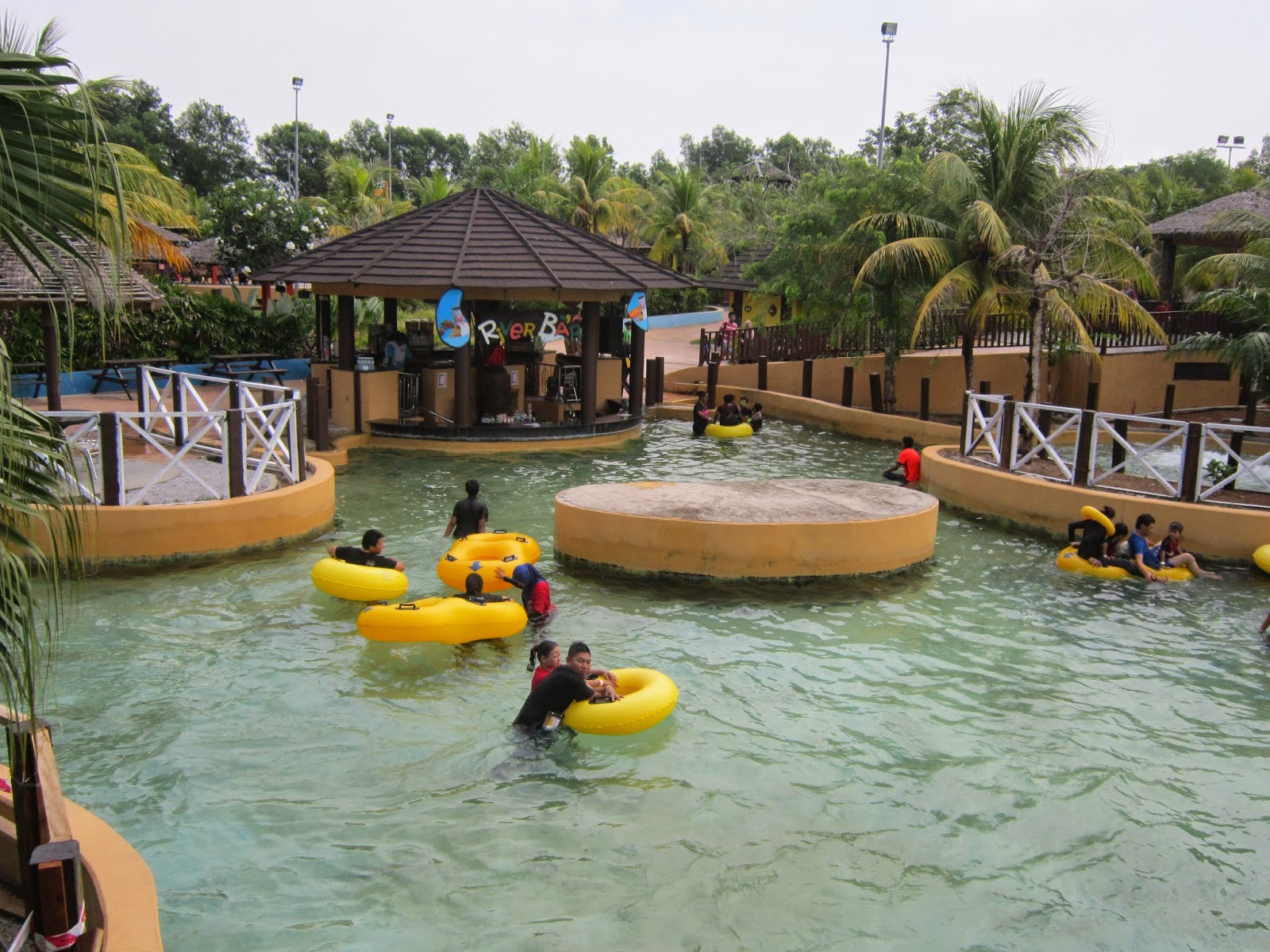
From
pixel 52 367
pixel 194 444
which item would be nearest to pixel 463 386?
pixel 194 444

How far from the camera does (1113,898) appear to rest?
7527 millimetres

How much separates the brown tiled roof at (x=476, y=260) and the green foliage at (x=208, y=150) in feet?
202

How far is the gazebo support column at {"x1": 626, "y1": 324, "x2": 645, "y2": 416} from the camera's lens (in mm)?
26203

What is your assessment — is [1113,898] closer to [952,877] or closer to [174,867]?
[952,877]

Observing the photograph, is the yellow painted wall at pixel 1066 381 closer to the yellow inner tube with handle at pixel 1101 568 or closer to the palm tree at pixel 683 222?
the yellow inner tube with handle at pixel 1101 568

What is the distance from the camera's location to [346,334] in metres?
23.6

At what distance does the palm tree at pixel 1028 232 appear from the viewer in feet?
72.6

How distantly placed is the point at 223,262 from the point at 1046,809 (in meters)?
36.0

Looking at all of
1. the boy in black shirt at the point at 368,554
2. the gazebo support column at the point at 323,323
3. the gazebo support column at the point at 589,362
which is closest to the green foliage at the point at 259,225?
the gazebo support column at the point at 323,323

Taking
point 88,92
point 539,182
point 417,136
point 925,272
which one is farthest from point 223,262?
point 417,136

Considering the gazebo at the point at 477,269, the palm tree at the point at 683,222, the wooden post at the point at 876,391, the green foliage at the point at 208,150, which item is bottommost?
the wooden post at the point at 876,391

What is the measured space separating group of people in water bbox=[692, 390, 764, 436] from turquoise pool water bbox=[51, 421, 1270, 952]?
38.6 feet

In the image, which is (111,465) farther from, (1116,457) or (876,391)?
(876,391)

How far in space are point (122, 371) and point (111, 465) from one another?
Result: 14.4 metres
